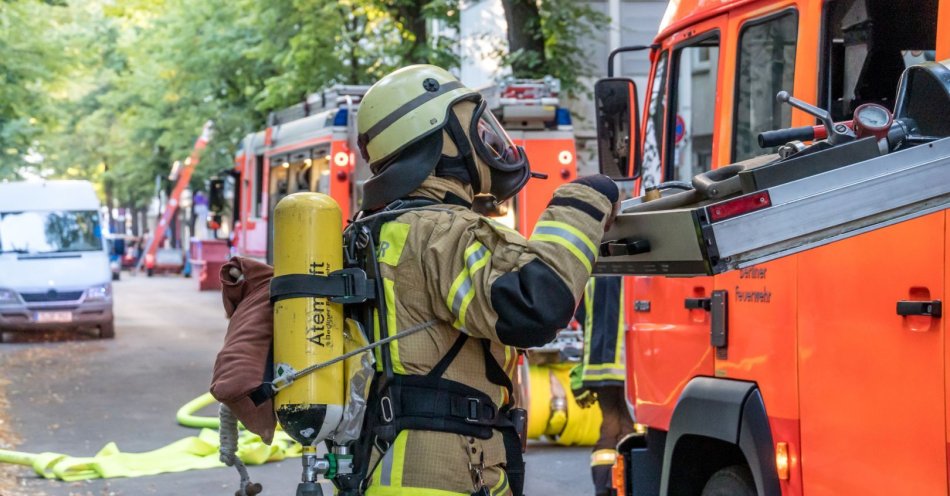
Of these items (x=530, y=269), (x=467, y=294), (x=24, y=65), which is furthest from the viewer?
(x=24, y=65)

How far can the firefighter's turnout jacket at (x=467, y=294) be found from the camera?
3018mm

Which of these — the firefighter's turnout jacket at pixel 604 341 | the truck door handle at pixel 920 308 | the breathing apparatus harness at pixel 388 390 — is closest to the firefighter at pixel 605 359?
the firefighter's turnout jacket at pixel 604 341

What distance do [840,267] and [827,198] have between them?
0.99 metres

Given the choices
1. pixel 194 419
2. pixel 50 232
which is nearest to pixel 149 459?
pixel 194 419

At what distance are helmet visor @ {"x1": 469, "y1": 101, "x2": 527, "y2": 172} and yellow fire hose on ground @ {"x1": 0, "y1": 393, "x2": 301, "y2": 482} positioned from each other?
630 cm

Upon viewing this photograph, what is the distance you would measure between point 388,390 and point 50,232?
1939 cm

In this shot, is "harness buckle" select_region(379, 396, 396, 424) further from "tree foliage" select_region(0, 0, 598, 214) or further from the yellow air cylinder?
"tree foliage" select_region(0, 0, 598, 214)

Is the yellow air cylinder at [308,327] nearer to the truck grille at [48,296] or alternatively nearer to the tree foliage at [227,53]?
the tree foliage at [227,53]

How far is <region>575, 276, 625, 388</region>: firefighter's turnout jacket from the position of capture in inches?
313

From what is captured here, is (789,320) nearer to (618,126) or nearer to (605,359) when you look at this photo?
(618,126)

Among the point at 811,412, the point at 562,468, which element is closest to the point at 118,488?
the point at 562,468

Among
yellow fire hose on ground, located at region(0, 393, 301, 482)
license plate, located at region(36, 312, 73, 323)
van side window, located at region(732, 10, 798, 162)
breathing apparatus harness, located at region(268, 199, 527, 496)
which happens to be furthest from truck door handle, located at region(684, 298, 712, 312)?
license plate, located at region(36, 312, 73, 323)

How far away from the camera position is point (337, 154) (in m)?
15.7

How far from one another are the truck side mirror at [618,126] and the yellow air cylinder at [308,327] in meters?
2.11
